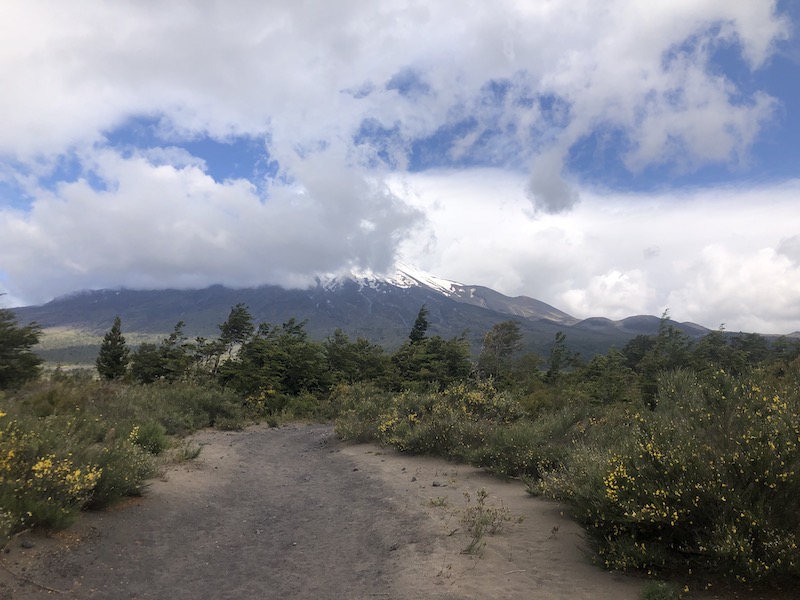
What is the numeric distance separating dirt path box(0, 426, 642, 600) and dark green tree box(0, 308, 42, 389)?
2810 centimetres

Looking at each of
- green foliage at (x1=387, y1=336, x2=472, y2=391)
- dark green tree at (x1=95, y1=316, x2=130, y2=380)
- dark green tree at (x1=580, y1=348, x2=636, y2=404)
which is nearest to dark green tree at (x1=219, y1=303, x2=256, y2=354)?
green foliage at (x1=387, y1=336, x2=472, y2=391)

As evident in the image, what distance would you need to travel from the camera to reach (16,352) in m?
32.1

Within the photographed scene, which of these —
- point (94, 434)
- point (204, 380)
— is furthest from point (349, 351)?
point (94, 434)

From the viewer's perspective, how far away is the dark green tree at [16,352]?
30.1m

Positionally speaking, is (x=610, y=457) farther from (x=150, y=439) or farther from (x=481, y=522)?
(x=150, y=439)

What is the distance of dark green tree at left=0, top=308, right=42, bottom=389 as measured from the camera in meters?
30.1

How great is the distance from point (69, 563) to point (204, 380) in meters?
21.5


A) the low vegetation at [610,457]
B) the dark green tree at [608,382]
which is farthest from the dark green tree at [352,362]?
the low vegetation at [610,457]

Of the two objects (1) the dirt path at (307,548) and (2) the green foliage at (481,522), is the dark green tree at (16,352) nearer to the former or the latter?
(1) the dirt path at (307,548)

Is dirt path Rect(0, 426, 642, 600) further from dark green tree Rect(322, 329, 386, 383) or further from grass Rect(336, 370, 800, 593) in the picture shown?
dark green tree Rect(322, 329, 386, 383)

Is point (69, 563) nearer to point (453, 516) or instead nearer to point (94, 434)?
point (94, 434)

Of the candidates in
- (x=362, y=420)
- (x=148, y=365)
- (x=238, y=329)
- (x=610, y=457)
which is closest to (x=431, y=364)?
(x=362, y=420)

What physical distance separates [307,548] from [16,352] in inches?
1381

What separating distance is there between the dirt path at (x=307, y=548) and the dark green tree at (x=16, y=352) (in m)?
28.1
